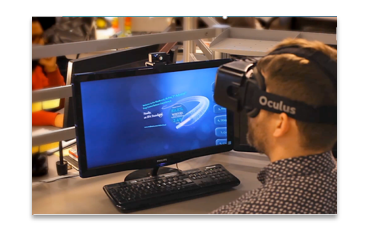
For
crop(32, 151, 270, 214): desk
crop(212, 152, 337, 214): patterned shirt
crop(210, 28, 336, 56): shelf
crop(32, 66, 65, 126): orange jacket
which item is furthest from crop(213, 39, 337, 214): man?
crop(32, 66, 65, 126): orange jacket

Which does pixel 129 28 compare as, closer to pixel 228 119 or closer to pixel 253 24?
pixel 253 24

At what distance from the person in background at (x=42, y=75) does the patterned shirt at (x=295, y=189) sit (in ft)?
2.07

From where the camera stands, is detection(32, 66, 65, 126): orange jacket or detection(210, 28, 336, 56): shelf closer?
detection(32, 66, 65, 126): orange jacket

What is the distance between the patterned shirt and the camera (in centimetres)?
122

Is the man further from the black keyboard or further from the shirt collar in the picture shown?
the black keyboard

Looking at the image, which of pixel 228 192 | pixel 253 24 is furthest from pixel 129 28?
pixel 228 192

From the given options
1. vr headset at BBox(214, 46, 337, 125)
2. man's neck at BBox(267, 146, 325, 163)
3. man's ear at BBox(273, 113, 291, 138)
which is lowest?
man's neck at BBox(267, 146, 325, 163)

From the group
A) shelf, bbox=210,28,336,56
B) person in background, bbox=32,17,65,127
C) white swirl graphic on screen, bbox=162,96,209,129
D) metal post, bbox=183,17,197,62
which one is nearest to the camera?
person in background, bbox=32,17,65,127

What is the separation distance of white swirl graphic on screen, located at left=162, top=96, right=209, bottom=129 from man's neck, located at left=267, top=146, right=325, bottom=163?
0.37m

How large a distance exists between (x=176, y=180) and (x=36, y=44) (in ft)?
1.96

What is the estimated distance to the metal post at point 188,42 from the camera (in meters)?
1.87

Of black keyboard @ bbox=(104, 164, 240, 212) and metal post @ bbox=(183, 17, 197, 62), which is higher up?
metal post @ bbox=(183, 17, 197, 62)

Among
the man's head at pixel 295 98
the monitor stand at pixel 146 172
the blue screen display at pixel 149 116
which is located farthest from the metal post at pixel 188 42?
the man's head at pixel 295 98

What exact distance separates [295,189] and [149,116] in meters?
0.53
